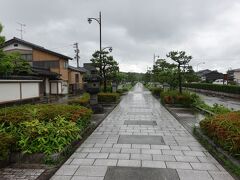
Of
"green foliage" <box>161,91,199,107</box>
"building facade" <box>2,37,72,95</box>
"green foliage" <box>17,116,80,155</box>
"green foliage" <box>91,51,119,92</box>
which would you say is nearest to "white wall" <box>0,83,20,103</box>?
"green foliage" <box>91,51,119,92</box>

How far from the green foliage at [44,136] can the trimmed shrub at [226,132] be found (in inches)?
155

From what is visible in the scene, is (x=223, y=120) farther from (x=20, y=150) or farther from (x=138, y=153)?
(x=20, y=150)

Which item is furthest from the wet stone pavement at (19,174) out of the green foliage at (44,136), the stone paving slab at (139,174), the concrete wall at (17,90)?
the concrete wall at (17,90)

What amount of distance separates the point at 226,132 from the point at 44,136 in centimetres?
457

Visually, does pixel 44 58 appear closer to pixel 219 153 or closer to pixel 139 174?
pixel 219 153

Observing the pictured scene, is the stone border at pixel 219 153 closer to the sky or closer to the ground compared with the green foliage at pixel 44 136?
closer to the ground

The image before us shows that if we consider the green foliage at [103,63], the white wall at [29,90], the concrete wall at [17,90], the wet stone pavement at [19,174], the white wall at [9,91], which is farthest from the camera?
the green foliage at [103,63]

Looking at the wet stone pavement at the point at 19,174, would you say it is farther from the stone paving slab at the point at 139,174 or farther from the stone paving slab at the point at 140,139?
the stone paving slab at the point at 140,139

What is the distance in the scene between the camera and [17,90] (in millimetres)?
17797

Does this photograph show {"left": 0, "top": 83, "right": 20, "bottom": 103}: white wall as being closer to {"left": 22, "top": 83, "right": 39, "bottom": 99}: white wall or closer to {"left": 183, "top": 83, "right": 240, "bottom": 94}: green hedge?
{"left": 22, "top": 83, "right": 39, "bottom": 99}: white wall

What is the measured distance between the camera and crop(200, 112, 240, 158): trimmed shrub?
5.21 m

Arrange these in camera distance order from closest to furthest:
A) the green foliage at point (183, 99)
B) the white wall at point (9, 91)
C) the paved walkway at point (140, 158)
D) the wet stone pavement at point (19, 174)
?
the wet stone pavement at point (19, 174)
the paved walkway at point (140, 158)
the white wall at point (9, 91)
the green foliage at point (183, 99)

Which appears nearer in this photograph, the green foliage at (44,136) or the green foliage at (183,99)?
the green foliage at (44,136)

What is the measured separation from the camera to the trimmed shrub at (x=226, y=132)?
5.21 metres
